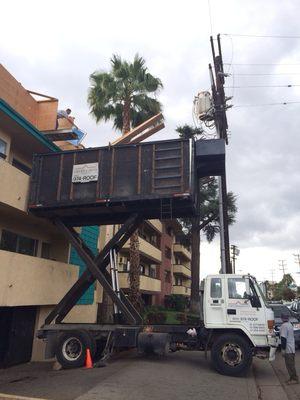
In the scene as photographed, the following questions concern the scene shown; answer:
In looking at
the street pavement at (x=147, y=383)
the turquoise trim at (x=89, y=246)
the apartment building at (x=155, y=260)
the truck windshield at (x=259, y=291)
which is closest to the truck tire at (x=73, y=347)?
the street pavement at (x=147, y=383)

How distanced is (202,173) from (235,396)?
748 cm

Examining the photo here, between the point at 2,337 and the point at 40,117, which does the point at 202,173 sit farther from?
the point at 2,337

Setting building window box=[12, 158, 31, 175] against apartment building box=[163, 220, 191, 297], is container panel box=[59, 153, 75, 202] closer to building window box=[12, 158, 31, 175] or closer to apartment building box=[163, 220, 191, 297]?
building window box=[12, 158, 31, 175]

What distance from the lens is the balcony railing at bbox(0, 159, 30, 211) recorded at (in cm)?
1166

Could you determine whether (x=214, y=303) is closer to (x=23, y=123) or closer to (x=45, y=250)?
(x=23, y=123)

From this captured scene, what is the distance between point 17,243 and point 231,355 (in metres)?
8.33

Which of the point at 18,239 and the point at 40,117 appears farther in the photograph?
the point at 40,117

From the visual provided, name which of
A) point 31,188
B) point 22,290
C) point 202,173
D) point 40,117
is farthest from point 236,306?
point 40,117

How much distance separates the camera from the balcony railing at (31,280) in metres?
11.5

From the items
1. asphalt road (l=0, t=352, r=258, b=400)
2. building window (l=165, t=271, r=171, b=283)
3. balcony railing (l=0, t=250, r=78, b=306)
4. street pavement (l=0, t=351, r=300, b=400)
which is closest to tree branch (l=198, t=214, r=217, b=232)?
building window (l=165, t=271, r=171, b=283)

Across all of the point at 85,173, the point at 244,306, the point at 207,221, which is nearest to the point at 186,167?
the point at 85,173

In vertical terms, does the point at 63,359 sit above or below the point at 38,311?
below

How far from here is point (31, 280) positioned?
12898 mm

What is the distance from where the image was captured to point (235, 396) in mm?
8430
